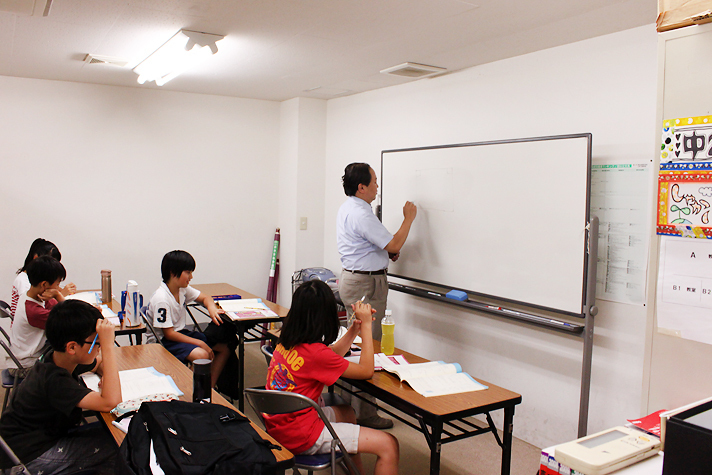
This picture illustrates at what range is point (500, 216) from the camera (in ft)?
10.3

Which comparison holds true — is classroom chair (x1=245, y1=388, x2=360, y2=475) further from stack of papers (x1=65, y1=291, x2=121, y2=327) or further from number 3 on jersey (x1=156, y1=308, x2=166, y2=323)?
stack of papers (x1=65, y1=291, x2=121, y2=327)

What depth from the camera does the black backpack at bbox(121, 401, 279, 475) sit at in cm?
141

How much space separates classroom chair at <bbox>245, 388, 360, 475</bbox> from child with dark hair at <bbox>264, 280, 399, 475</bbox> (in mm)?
38

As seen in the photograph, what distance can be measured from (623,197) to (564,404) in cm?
122

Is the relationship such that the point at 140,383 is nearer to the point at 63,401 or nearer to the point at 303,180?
the point at 63,401

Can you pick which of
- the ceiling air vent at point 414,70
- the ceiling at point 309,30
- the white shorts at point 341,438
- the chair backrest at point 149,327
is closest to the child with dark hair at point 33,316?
the chair backrest at point 149,327

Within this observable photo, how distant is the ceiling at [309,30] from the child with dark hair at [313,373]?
1.39m

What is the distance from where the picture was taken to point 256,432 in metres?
1.62

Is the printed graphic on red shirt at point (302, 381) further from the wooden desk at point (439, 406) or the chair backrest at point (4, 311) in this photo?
the chair backrest at point (4, 311)

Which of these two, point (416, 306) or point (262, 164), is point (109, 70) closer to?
point (262, 164)

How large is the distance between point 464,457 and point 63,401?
6.97 ft

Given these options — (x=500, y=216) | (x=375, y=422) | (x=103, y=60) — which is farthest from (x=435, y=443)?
(x=103, y=60)

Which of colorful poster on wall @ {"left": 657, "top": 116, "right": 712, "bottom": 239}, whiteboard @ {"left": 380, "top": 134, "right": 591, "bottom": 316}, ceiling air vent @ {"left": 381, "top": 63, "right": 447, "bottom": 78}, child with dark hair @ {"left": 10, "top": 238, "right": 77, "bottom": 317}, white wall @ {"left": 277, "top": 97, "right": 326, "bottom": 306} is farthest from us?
white wall @ {"left": 277, "top": 97, "right": 326, "bottom": 306}

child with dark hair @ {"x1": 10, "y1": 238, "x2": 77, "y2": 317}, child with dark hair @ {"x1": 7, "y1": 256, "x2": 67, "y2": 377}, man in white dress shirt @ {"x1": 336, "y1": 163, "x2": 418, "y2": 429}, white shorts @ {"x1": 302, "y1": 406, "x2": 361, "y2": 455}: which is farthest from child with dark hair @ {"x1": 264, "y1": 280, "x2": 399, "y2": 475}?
child with dark hair @ {"x1": 10, "y1": 238, "x2": 77, "y2": 317}
